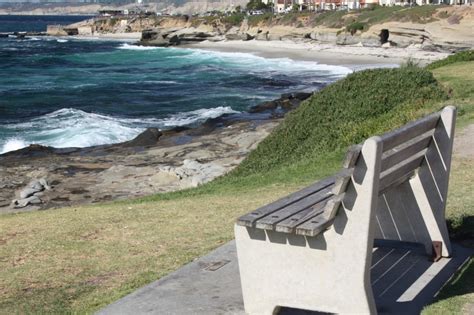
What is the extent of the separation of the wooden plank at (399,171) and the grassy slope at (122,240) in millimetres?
812

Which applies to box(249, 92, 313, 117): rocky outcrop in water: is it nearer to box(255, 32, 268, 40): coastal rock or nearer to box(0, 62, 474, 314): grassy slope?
box(0, 62, 474, 314): grassy slope

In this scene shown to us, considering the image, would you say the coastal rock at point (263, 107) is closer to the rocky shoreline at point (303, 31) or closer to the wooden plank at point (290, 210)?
the rocky shoreline at point (303, 31)

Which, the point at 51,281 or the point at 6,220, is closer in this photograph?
the point at 51,281

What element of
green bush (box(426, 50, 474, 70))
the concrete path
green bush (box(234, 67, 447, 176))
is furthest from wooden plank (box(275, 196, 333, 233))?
green bush (box(426, 50, 474, 70))

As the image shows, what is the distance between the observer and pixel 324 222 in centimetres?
445

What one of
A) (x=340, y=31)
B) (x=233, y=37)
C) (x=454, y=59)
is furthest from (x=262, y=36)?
(x=454, y=59)

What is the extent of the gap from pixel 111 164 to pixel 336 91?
6607 millimetres

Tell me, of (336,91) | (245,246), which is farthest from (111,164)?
(245,246)

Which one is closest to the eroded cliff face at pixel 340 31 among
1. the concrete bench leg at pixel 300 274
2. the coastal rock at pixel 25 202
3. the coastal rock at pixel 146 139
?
the coastal rock at pixel 146 139

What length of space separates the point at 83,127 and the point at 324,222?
77.3 ft

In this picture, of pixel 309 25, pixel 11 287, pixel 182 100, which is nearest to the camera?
pixel 11 287

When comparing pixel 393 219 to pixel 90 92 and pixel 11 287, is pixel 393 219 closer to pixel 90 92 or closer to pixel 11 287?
pixel 11 287

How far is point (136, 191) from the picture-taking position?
16.4 metres

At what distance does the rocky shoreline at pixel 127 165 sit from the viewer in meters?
16.5
